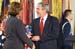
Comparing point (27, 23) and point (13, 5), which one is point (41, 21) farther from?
point (27, 23)

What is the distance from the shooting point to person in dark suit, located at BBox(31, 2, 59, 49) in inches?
188

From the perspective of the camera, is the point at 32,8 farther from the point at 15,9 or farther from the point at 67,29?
the point at 15,9

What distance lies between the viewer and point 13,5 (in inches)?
168

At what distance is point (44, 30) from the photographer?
4.84 metres

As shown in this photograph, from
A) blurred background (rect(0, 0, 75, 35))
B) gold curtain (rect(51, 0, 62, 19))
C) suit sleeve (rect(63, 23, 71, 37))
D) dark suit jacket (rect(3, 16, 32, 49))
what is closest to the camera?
dark suit jacket (rect(3, 16, 32, 49))

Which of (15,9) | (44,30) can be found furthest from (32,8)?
(15,9)

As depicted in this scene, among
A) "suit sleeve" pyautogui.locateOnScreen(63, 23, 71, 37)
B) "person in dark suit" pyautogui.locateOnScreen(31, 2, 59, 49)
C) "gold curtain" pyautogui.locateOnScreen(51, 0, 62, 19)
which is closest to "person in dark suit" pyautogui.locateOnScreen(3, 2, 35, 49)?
"person in dark suit" pyautogui.locateOnScreen(31, 2, 59, 49)

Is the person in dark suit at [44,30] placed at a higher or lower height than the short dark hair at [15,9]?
lower

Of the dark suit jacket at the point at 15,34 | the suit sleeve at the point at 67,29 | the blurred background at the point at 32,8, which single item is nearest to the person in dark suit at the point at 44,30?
the dark suit jacket at the point at 15,34

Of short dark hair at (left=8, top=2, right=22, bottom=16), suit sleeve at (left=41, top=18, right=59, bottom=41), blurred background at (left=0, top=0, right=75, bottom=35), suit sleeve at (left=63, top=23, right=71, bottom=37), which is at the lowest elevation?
suit sleeve at (left=63, top=23, right=71, bottom=37)

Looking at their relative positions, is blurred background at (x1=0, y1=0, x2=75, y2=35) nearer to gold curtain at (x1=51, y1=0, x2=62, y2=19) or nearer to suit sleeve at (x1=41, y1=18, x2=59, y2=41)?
gold curtain at (x1=51, y1=0, x2=62, y2=19)

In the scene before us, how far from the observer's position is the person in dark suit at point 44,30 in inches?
188

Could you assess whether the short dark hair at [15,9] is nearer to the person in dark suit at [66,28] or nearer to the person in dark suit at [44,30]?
the person in dark suit at [44,30]

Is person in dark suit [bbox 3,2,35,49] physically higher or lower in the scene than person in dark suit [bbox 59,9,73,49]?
higher
